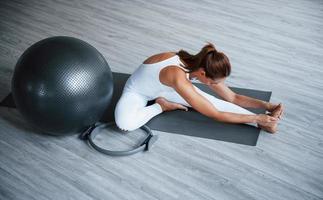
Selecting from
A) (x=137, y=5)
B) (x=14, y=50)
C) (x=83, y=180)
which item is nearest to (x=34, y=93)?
(x=83, y=180)

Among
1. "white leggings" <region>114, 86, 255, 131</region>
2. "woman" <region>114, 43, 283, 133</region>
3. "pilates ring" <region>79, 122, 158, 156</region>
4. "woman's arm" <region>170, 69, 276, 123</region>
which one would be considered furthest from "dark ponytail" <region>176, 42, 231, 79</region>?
"pilates ring" <region>79, 122, 158, 156</region>

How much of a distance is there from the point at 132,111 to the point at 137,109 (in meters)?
0.05

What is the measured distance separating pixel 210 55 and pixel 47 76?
2.89ft

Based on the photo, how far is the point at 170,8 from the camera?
424 cm

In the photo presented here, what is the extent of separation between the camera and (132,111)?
103 inches

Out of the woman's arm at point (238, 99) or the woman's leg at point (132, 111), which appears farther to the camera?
the woman's arm at point (238, 99)

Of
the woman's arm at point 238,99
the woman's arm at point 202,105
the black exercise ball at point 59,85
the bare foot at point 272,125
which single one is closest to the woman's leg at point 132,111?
the black exercise ball at point 59,85

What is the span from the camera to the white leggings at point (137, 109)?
2.61m

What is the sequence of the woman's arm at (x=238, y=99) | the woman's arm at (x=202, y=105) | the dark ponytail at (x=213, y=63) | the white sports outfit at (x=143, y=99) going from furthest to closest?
the woman's arm at (x=238, y=99)
the white sports outfit at (x=143, y=99)
the woman's arm at (x=202, y=105)
the dark ponytail at (x=213, y=63)

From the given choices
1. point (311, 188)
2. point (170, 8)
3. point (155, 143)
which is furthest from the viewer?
point (170, 8)

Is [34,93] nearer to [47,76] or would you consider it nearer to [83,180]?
[47,76]

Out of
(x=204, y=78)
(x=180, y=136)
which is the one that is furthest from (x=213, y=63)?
(x=180, y=136)

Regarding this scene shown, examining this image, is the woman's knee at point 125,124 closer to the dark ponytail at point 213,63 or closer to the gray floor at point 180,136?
the gray floor at point 180,136

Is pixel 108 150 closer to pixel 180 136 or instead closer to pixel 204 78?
pixel 180 136
